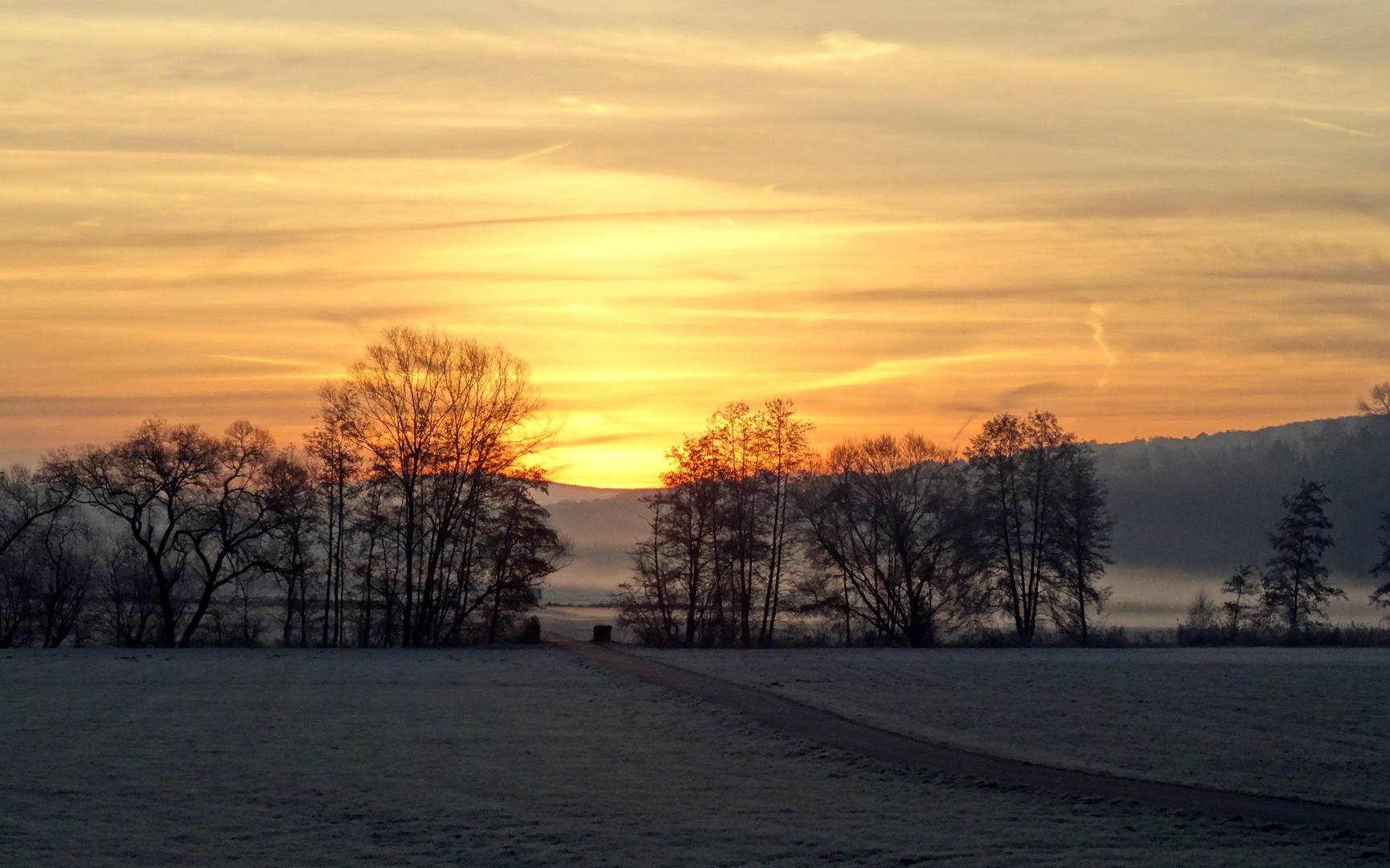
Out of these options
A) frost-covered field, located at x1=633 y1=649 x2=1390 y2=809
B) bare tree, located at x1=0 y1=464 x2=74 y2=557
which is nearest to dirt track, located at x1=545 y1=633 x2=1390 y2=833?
frost-covered field, located at x1=633 y1=649 x2=1390 y2=809

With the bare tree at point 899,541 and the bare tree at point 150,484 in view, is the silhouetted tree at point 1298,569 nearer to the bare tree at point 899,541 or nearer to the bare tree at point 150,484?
the bare tree at point 899,541

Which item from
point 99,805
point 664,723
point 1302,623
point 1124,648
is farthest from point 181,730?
point 1302,623

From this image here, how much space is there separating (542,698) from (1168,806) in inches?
665

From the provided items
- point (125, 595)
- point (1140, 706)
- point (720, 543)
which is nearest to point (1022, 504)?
point (720, 543)

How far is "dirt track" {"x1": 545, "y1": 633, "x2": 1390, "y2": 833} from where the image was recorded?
14.7 meters

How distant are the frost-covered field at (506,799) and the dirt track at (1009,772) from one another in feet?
2.17

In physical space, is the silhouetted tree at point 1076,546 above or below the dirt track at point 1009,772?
above

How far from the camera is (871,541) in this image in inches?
2388

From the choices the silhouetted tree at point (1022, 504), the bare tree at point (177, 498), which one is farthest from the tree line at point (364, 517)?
the silhouetted tree at point (1022, 504)

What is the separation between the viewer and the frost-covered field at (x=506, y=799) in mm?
13047

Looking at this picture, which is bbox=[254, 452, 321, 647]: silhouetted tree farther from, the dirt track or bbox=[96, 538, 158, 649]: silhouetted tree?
the dirt track

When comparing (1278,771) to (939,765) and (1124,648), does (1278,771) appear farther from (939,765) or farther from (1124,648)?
(1124,648)

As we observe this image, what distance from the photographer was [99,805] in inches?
604

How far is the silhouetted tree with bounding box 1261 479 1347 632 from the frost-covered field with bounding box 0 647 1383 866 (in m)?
52.9
